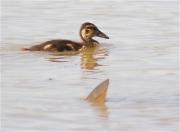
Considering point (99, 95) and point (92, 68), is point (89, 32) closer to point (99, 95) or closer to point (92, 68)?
point (92, 68)

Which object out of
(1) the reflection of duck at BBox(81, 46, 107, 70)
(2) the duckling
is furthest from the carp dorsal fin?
(2) the duckling

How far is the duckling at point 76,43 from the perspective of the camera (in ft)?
30.8

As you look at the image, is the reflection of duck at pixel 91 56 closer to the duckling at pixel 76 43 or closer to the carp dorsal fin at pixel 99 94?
the duckling at pixel 76 43

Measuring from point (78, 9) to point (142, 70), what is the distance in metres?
5.07

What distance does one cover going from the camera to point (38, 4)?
43.6 feet

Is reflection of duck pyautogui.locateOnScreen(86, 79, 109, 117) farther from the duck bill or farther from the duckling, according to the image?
the duck bill

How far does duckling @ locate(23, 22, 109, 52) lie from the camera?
9398 mm

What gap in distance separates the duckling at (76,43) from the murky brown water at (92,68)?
125mm

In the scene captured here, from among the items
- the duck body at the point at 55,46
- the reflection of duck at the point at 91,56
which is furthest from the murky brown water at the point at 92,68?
the duck body at the point at 55,46

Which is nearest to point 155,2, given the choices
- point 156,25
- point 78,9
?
point 78,9

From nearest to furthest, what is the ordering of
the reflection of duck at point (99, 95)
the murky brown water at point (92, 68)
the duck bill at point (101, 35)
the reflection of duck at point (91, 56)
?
the murky brown water at point (92, 68) < the reflection of duck at point (99, 95) < the reflection of duck at point (91, 56) < the duck bill at point (101, 35)

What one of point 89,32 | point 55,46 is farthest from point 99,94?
point 89,32

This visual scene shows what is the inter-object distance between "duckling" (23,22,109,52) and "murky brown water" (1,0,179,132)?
125 mm

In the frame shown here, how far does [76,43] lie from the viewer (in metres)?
9.83
